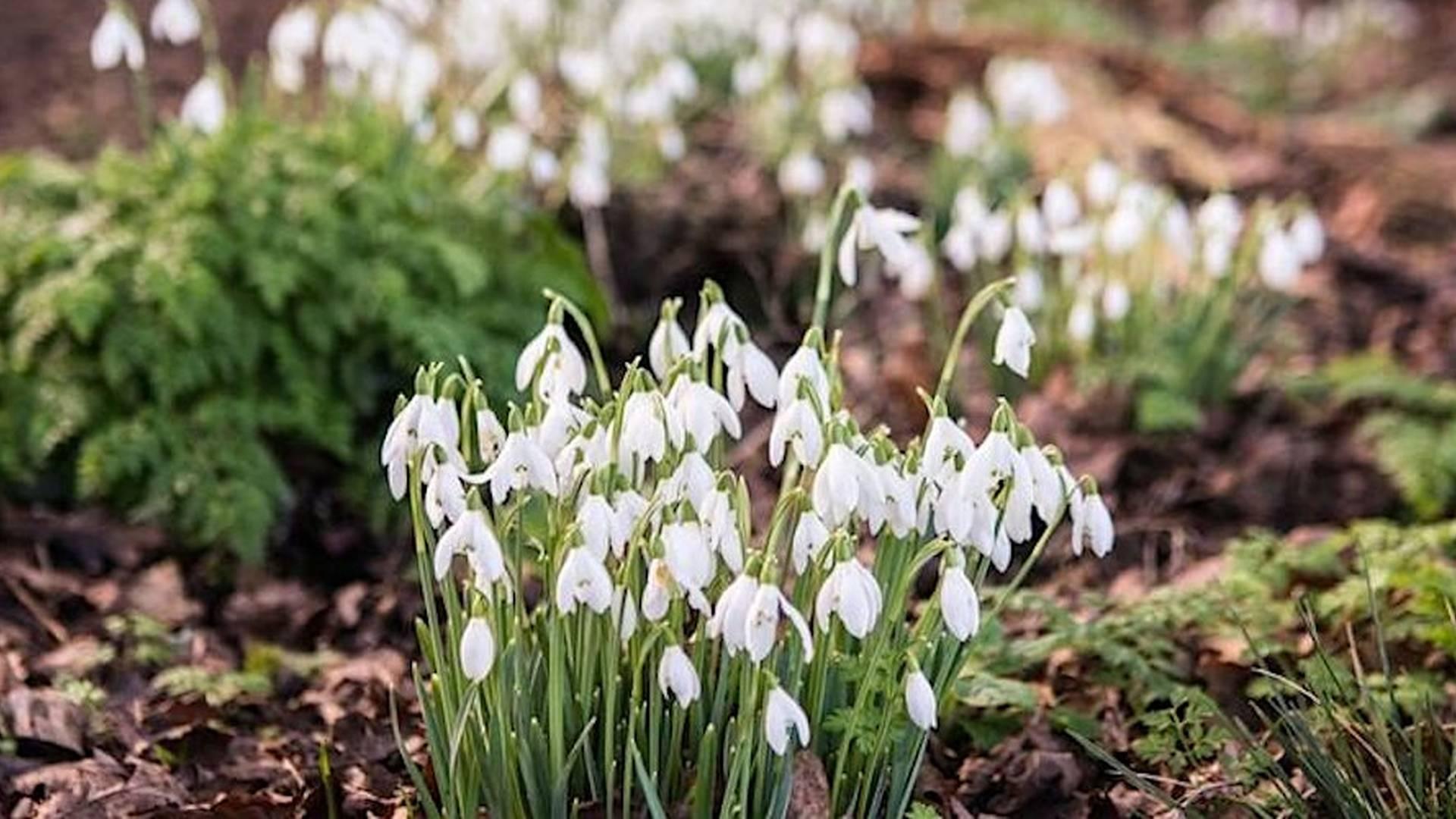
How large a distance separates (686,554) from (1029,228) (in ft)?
8.04

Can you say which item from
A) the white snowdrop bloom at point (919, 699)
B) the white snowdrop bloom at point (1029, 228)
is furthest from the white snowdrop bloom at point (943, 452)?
the white snowdrop bloom at point (1029, 228)

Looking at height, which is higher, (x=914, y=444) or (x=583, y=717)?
(x=914, y=444)

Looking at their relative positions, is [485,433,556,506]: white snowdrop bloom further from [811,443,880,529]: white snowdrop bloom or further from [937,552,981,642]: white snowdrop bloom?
[937,552,981,642]: white snowdrop bloom

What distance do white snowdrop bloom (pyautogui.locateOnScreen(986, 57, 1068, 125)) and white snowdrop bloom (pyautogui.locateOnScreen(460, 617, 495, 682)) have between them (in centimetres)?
368

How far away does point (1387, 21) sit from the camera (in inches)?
403

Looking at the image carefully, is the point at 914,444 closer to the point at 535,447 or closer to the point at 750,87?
the point at 535,447

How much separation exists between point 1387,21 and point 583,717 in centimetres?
878

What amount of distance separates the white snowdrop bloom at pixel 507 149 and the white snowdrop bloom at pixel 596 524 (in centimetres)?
252

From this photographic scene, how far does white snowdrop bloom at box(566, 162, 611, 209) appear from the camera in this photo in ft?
15.8

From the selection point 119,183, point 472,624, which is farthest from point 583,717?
point 119,183

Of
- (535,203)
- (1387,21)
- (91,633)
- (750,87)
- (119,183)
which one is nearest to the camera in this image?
(91,633)

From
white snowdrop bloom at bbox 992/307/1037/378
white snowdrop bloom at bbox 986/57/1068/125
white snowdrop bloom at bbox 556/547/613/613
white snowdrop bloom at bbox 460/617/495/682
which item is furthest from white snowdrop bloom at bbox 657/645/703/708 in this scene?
white snowdrop bloom at bbox 986/57/1068/125

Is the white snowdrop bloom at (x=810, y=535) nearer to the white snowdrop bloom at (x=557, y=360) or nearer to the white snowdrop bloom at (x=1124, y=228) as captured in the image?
the white snowdrop bloom at (x=557, y=360)

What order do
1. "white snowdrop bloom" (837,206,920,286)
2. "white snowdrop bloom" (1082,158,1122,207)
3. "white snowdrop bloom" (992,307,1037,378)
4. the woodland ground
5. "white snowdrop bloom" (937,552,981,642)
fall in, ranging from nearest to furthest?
1. "white snowdrop bloom" (937,552,981,642)
2. "white snowdrop bloom" (992,307,1037,378)
3. "white snowdrop bloom" (837,206,920,286)
4. the woodland ground
5. "white snowdrop bloom" (1082,158,1122,207)
